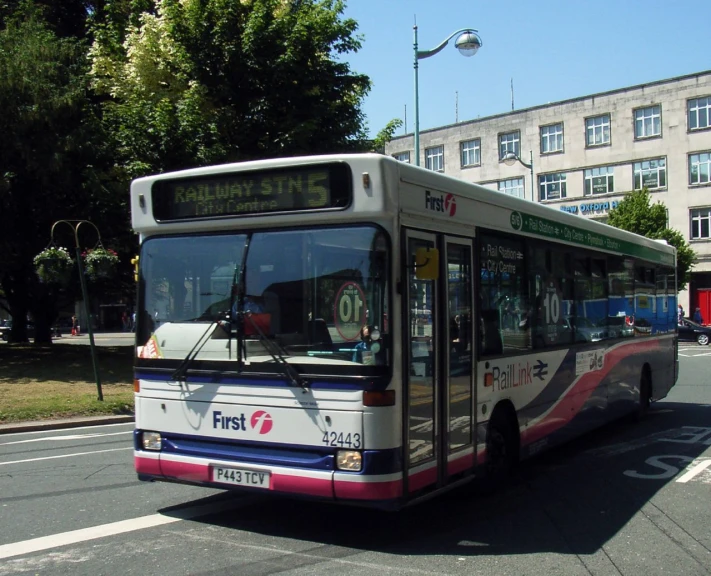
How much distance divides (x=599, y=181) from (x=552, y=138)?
5.07m

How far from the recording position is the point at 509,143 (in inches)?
2339

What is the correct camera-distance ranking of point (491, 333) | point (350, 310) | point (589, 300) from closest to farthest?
1. point (350, 310)
2. point (491, 333)
3. point (589, 300)

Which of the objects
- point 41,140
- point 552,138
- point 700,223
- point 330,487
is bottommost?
point 330,487

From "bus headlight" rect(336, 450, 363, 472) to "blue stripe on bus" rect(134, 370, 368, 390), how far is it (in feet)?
1.49

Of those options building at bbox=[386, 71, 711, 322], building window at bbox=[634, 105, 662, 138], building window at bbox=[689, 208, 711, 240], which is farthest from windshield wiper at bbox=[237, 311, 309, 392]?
building window at bbox=[634, 105, 662, 138]

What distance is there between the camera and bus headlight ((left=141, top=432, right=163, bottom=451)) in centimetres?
625

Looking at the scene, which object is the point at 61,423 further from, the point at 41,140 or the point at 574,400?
the point at 41,140

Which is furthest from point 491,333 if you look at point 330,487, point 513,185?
point 513,185

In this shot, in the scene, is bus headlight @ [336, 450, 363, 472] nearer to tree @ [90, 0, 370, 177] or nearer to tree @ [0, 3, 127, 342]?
tree @ [90, 0, 370, 177]

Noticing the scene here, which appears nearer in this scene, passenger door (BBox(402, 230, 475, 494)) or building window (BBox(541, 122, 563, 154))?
passenger door (BBox(402, 230, 475, 494))

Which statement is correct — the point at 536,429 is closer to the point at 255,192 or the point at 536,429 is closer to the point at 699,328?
the point at 255,192

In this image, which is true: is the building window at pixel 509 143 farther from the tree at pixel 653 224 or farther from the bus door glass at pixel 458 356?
the bus door glass at pixel 458 356

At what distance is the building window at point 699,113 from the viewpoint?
48625 millimetres

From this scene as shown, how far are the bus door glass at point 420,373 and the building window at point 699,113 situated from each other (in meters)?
48.6
